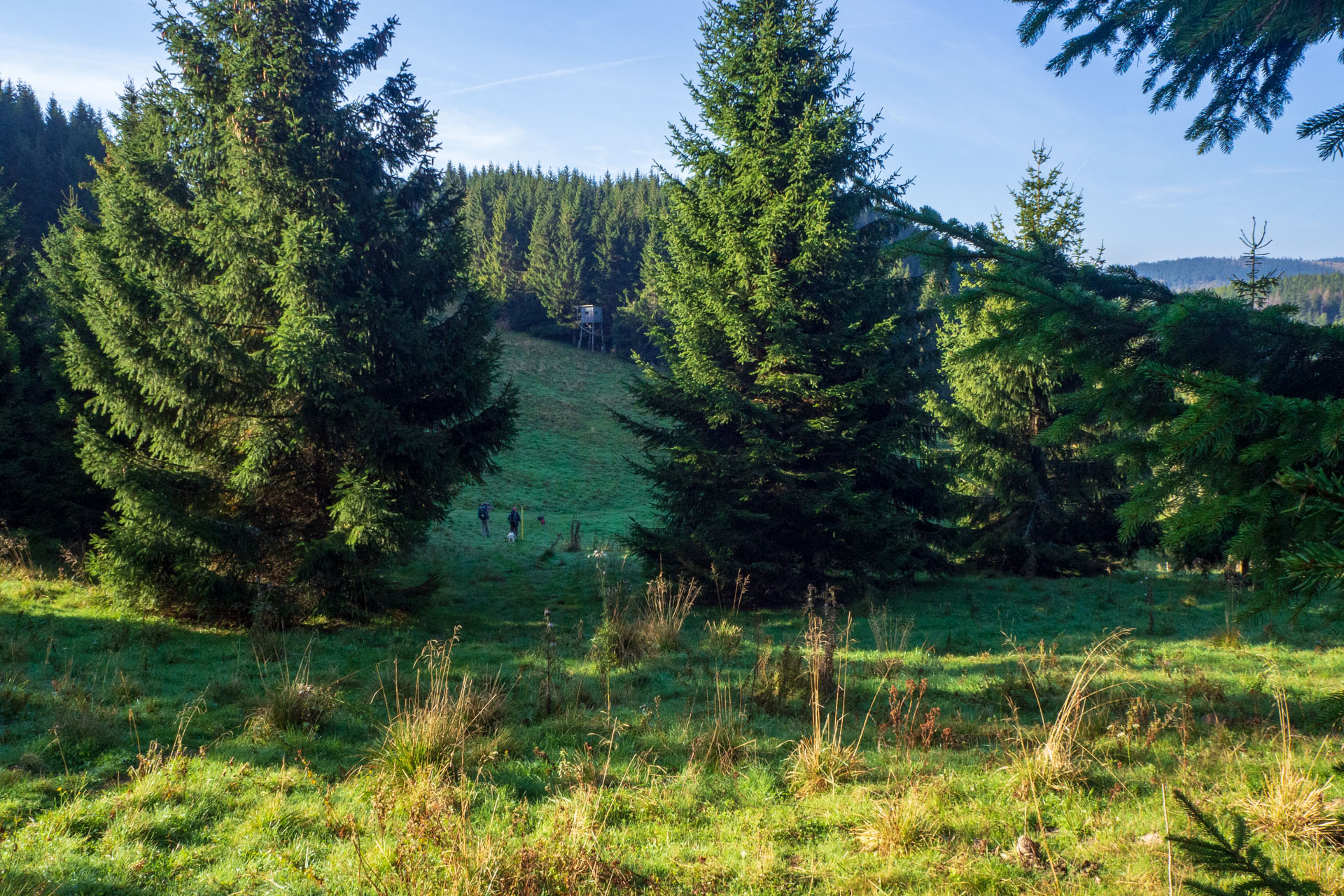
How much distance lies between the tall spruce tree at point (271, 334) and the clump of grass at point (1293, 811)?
30.7 ft

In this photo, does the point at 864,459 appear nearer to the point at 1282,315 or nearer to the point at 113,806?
the point at 1282,315

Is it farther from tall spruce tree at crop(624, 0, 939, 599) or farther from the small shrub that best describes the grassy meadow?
tall spruce tree at crop(624, 0, 939, 599)

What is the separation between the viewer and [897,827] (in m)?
4.14

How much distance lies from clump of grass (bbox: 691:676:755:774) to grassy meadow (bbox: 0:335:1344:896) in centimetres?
4

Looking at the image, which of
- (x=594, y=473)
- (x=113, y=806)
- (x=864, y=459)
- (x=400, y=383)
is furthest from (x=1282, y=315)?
(x=594, y=473)

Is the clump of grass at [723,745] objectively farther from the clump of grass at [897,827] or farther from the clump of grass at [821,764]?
the clump of grass at [897,827]

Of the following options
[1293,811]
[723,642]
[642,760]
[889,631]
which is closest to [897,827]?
[642,760]

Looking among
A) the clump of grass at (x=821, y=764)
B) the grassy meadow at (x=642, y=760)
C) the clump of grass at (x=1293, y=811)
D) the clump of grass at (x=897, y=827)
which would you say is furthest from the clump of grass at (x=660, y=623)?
the clump of grass at (x=1293, y=811)

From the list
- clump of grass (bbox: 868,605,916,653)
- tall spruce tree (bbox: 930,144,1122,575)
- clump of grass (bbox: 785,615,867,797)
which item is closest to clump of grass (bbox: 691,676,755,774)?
clump of grass (bbox: 785,615,867,797)

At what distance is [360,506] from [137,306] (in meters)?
4.37

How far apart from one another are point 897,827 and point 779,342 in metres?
8.98

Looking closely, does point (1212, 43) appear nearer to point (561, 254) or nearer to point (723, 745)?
point (723, 745)

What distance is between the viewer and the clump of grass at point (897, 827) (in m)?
4.09

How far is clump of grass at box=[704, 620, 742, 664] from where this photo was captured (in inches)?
363
